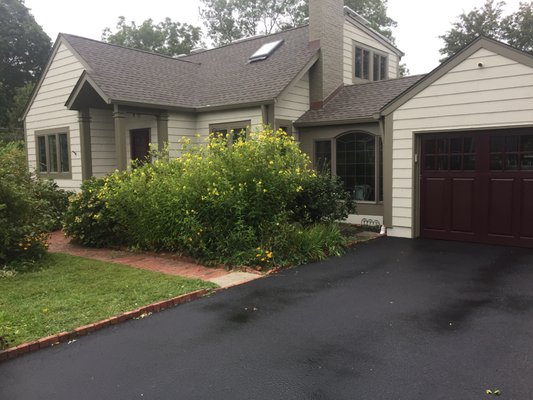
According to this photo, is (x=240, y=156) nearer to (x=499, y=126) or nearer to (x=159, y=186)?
(x=159, y=186)

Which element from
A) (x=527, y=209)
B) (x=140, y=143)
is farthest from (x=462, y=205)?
(x=140, y=143)

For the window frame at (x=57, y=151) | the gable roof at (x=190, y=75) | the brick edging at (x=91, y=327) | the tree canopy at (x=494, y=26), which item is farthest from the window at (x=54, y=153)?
the tree canopy at (x=494, y=26)

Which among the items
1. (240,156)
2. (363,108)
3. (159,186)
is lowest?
(159,186)

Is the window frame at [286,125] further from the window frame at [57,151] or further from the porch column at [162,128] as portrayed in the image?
the window frame at [57,151]

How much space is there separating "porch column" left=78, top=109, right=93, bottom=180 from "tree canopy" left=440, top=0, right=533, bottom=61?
71.2 ft

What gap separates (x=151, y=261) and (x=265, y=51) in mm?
9421

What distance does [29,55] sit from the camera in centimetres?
3650

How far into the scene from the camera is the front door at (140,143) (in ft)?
44.7

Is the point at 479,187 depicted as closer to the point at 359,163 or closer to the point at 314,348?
the point at 359,163

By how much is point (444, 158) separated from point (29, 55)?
123 feet

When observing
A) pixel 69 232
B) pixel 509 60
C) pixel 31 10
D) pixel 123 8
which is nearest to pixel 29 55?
pixel 31 10

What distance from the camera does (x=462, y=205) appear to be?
29.4ft

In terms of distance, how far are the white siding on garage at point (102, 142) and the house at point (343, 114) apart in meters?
0.04

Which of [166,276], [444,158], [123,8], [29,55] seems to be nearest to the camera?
[166,276]
